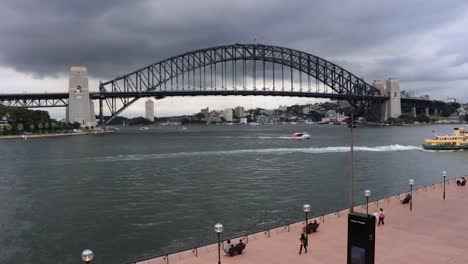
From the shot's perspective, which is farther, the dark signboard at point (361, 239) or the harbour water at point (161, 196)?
the harbour water at point (161, 196)

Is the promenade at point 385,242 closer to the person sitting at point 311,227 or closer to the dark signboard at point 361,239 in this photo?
the person sitting at point 311,227

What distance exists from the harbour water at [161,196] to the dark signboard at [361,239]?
28.2ft

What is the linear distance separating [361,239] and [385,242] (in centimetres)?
487

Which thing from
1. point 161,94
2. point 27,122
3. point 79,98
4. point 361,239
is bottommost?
point 361,239

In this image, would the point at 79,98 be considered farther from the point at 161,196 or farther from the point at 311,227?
the point at 311,227

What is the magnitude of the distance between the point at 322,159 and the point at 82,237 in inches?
1392

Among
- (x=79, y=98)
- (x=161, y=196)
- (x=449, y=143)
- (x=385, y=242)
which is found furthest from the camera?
(x=79, y=98)

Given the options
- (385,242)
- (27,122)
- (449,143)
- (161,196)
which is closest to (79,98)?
(27,122)

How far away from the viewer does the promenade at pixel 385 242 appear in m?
13.7

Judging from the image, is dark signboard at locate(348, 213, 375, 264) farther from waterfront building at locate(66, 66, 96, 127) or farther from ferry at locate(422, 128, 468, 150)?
waterfront building at locate(66, 66, 96, 127)

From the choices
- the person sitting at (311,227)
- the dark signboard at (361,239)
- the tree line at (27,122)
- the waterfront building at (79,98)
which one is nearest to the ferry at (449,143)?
the person sitting at (311,227)

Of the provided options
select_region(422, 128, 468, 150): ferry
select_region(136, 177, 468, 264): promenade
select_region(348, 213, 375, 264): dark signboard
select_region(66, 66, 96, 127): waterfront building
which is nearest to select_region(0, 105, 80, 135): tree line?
select_region(66, 66, 96, 127): waterfront building

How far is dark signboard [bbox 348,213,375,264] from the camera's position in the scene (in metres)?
11.0

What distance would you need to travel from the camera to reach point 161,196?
28906mm
